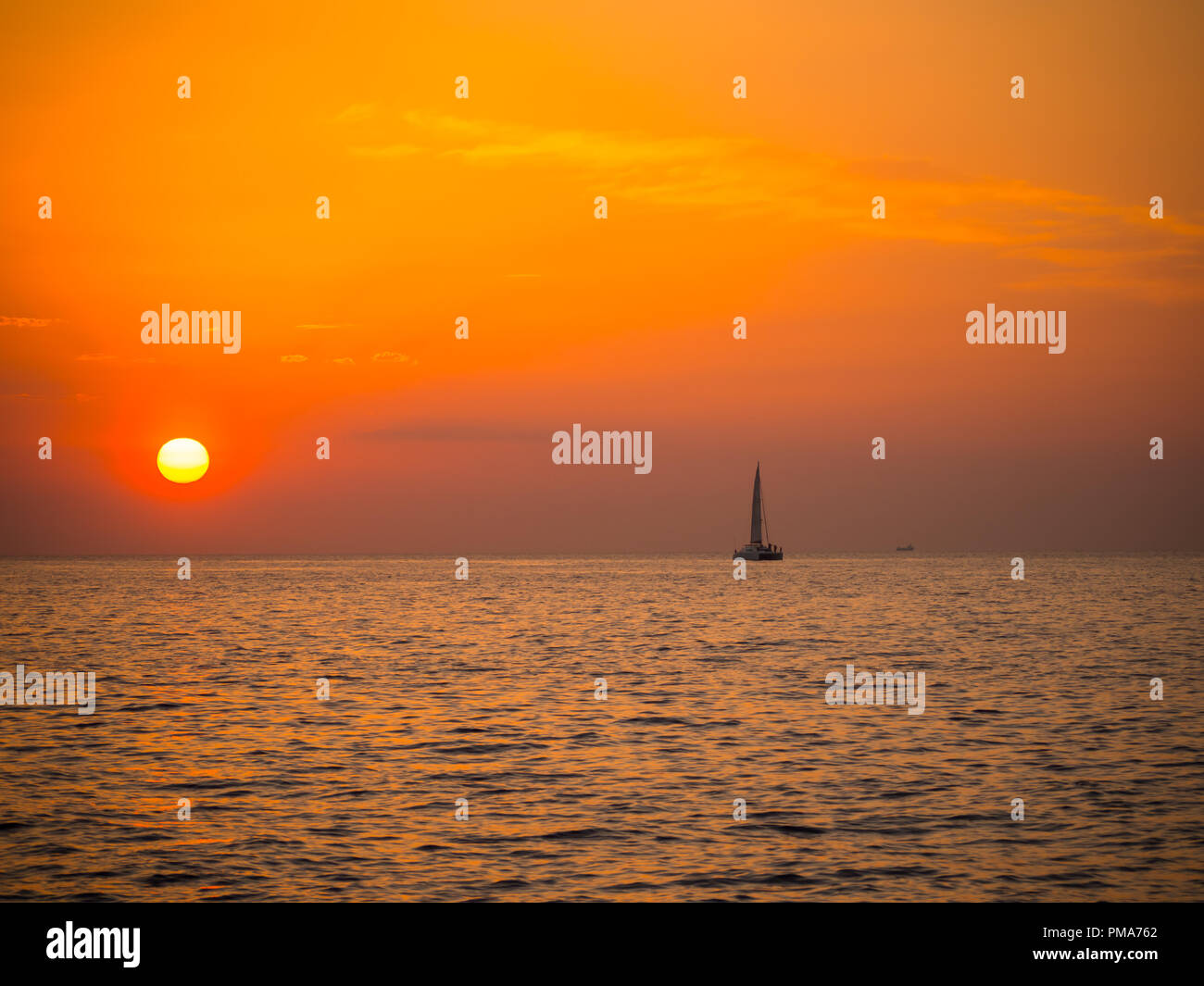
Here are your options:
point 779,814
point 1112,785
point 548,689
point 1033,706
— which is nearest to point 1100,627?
point 1033,706

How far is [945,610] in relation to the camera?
115562 millimetres

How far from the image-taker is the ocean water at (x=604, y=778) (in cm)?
1942

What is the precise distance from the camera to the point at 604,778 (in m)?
27.7

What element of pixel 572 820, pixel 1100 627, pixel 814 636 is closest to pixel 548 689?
pixel 572 820

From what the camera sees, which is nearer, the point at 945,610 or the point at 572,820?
the point at 572,820

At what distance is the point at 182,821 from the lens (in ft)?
76.6

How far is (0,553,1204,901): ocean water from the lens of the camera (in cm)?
1942

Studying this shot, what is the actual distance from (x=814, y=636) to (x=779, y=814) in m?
55.6
